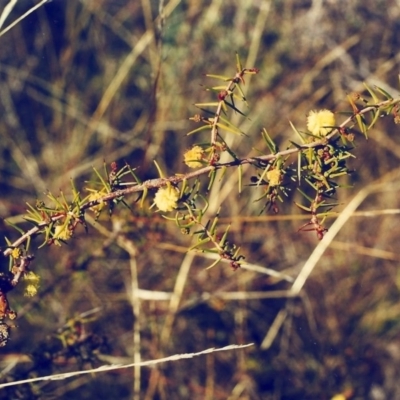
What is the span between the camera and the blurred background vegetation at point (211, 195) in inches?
71.4

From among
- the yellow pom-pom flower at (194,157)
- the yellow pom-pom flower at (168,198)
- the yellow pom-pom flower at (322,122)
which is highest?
the yellow pom-pom flower at (322,122)

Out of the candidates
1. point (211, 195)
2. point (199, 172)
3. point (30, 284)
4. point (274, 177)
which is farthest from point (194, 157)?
point (211, 195)

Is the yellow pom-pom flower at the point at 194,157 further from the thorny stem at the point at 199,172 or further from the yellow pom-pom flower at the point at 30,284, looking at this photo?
the yellow pom-pom flower at the point at 30,284

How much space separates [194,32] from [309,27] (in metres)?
0.51

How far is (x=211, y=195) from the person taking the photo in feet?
6.30

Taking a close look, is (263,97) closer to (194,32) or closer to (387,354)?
(194,32)

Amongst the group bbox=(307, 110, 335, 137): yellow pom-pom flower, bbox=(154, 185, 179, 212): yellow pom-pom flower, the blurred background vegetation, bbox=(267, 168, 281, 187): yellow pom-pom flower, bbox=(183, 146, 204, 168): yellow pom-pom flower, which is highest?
bbox=(307, 110, 335, 137): yellow pom-pom flower

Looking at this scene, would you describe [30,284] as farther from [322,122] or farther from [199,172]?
[322,122]

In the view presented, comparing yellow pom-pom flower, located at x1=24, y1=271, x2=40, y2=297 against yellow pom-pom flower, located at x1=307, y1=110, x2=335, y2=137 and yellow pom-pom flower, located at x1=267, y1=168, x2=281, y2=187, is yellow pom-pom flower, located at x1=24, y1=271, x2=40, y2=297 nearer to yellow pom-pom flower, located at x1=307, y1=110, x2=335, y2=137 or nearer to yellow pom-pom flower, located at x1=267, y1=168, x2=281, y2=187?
yellow pom-pom flower, located at x1=267, y1=168, x2=281, y2=187

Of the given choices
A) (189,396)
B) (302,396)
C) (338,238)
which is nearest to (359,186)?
(338,238)

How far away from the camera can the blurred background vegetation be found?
5.95 ft

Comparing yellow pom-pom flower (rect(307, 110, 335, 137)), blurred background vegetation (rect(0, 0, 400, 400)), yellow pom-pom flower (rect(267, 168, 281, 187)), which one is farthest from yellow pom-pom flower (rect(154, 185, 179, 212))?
blurred background vegetation (rect(0, 0, 400, 400))

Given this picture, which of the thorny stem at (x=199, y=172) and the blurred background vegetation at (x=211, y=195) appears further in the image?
the blurred background vegetation at (x=211, y=195)

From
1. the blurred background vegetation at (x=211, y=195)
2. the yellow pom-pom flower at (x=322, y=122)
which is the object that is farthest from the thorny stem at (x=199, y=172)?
the blurred background vegetation at (x=211, y=195)
